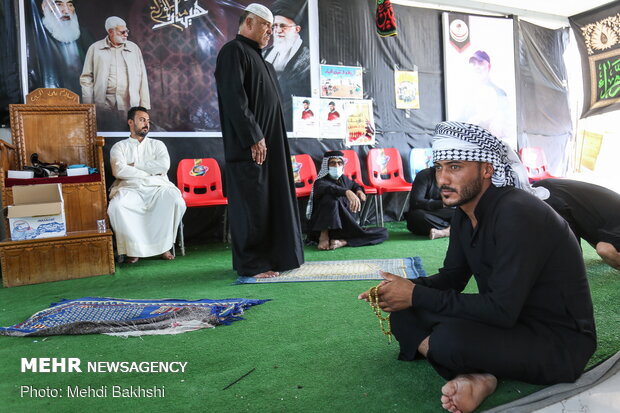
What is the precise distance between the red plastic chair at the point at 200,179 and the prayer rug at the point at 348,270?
1.66 metres

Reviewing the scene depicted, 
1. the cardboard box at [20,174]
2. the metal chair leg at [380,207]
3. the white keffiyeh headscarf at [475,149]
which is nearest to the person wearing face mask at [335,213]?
the metal chair leg at [380,207]

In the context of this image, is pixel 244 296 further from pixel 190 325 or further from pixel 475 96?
pixel 475 96

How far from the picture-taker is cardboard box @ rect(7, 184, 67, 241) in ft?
11.2

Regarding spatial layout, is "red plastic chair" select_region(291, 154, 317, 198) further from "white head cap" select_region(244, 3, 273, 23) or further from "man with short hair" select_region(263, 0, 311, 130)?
"white head cap" select_region(244, 3, 273, 23)

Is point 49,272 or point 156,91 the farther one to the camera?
point 156,91

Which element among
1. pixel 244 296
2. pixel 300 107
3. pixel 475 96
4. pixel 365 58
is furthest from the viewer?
pixel 475 96

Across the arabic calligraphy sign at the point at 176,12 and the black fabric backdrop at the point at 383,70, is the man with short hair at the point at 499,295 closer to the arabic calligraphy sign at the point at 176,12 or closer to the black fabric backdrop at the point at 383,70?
the black fabric backdrop at the point at 383,70

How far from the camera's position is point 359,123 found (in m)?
6.01

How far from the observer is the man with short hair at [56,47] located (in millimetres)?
4424

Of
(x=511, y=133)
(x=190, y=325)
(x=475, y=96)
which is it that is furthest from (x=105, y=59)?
(x=511, y=133)

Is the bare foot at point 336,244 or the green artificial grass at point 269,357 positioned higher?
the green artificial grass at point 269,357

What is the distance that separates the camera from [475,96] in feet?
22.4

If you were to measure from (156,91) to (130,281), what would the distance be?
2.25m

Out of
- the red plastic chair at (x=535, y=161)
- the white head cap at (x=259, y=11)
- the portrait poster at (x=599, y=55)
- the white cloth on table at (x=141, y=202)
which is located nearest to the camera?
the white head cap at (x=259, y=11)
